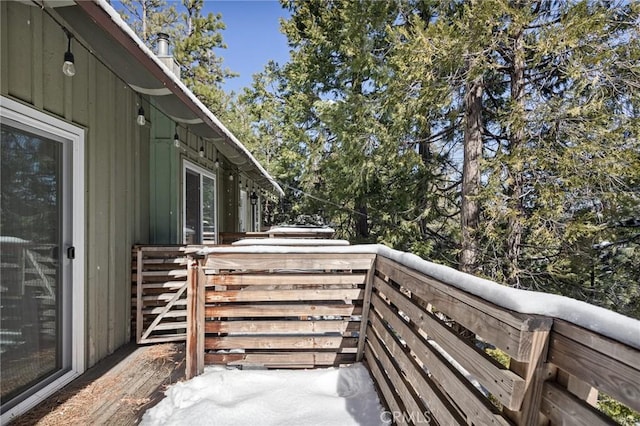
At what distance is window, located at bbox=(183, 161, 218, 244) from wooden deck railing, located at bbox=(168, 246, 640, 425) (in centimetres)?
272

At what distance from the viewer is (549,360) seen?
3.18 feet

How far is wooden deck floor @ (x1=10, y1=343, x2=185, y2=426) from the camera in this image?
2.20 m

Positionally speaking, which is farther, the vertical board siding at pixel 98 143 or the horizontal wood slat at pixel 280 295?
the horizontal wood slat at pixel 280 295

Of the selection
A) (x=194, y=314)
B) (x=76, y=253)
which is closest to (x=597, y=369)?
(x=194, y=314)

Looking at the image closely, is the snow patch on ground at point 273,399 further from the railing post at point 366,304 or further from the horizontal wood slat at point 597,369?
the horizontal wood slat at point 597,369

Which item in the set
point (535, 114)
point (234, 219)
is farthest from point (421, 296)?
point (234, 219)

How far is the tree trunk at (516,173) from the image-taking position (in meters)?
6.25

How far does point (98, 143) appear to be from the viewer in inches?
121

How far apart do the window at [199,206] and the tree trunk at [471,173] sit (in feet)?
16.8

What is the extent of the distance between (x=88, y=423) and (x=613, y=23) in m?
8.88

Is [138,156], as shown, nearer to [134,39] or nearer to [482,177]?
[134,39]

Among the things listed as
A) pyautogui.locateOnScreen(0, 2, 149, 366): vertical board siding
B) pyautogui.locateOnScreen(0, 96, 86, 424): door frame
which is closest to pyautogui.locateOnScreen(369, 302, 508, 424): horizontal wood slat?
pyautogui.locateOnScreen(0, 96, 86, 424): door frame

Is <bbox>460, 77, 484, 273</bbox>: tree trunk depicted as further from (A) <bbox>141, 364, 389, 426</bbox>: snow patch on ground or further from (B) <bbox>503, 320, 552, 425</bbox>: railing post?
(B) <bbox>503, 320, 552, 425</bbox>: railing post

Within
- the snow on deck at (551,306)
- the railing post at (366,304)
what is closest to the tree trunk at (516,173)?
the railing post at (366,304)
